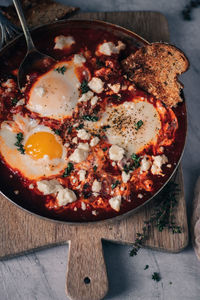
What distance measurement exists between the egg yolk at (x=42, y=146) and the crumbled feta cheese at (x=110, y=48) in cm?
119

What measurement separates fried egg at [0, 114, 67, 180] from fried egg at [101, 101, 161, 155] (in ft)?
1.99

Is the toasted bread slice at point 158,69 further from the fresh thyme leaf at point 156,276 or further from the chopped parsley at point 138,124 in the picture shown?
the fresh thyme leaf at point 156,276

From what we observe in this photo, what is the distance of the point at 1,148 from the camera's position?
4250 millimetres

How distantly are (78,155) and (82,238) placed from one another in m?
0.96

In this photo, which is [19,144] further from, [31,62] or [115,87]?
[115,87]

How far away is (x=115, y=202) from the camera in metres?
4.13

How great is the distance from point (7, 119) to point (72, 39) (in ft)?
4.02

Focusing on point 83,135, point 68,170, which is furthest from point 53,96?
point 68,170

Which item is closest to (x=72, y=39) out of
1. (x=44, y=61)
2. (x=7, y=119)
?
(x=44, y=61)

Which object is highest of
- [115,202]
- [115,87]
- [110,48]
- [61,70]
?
[110,48]

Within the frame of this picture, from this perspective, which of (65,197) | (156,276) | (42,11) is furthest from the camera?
(42,11)

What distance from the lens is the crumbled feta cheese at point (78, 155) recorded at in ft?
13.7

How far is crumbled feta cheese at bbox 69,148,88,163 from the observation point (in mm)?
4171

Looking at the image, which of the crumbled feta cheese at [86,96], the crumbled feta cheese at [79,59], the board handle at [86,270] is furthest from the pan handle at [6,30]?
the board handle at [86,270]
